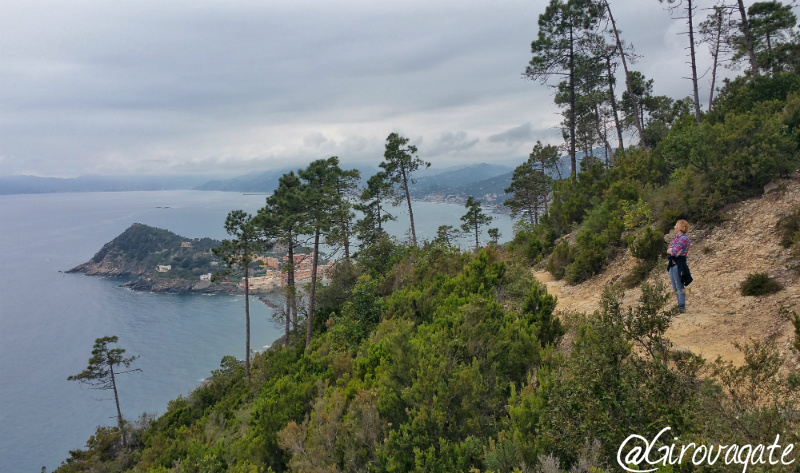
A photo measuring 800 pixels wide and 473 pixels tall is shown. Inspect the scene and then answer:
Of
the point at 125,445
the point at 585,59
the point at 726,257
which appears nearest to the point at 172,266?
the point at 125,445

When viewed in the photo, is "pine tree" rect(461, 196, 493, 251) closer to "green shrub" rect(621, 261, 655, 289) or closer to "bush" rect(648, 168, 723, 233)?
"bush" rect(648, 168, 723, 233)

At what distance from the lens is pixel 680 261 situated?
6555 mm

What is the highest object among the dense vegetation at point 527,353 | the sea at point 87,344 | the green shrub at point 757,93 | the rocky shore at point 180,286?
the green shrub at point 757,93

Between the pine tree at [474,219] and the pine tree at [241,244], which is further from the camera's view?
the pine tree at [474,219]

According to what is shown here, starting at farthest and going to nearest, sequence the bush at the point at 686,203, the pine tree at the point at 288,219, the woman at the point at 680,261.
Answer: the pine tree at the point at 288,219
the bush at the point at 686,203
the woman at the point at 680,261

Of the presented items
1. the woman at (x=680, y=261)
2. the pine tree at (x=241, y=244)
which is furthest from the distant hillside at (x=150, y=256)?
the woman at (x=680, y=261)

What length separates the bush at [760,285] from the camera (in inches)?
242

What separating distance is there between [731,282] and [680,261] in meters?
1.32

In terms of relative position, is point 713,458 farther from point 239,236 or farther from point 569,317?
point 239,236

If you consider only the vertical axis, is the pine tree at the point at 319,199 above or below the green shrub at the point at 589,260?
above

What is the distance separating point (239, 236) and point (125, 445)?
43.0 feet

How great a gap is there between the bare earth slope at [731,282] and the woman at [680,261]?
259mm

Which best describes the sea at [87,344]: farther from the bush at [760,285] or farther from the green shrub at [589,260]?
the bush at [760,285]

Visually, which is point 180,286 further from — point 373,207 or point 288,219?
point 288,219
